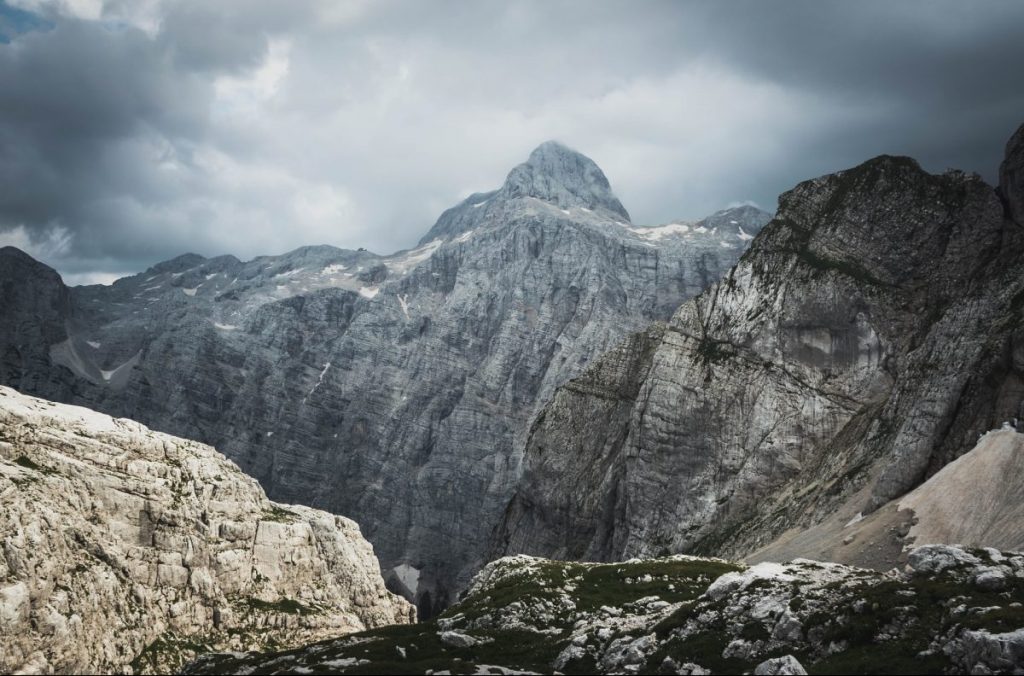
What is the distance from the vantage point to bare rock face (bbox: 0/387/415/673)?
103 meters

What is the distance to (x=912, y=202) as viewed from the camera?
191250 millimetres

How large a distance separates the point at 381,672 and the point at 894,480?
98.1m

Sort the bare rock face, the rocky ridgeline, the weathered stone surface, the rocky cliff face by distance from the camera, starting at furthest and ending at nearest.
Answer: the rocky cliff face
the bare rock face
the rocky ridgeline
the weathered stone surface

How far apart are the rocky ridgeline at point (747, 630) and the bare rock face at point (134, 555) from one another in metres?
33.8

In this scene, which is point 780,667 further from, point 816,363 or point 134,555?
point 816,363

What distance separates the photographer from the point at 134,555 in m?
118

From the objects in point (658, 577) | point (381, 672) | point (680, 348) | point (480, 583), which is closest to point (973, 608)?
point (381, 672)

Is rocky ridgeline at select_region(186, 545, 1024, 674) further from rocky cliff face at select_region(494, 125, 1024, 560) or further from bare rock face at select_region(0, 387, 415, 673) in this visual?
rocky cliff face at select_region(494, 125, 1024, 560)

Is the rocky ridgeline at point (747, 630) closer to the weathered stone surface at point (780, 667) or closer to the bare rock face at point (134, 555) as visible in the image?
the weathered stone surface at point (780, 667)

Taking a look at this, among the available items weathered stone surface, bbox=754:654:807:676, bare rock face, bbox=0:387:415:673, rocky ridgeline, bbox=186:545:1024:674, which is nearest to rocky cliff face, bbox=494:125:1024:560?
bare rock face, bbox=0:387:415:673

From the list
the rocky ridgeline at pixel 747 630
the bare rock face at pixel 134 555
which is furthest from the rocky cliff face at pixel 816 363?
the rocky ridgeline at pixel 747 630

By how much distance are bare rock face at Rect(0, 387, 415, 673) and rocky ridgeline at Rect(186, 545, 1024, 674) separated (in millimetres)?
33805

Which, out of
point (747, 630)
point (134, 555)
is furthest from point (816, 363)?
point (747, 630)

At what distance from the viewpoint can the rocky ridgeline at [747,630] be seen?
40.3 m
